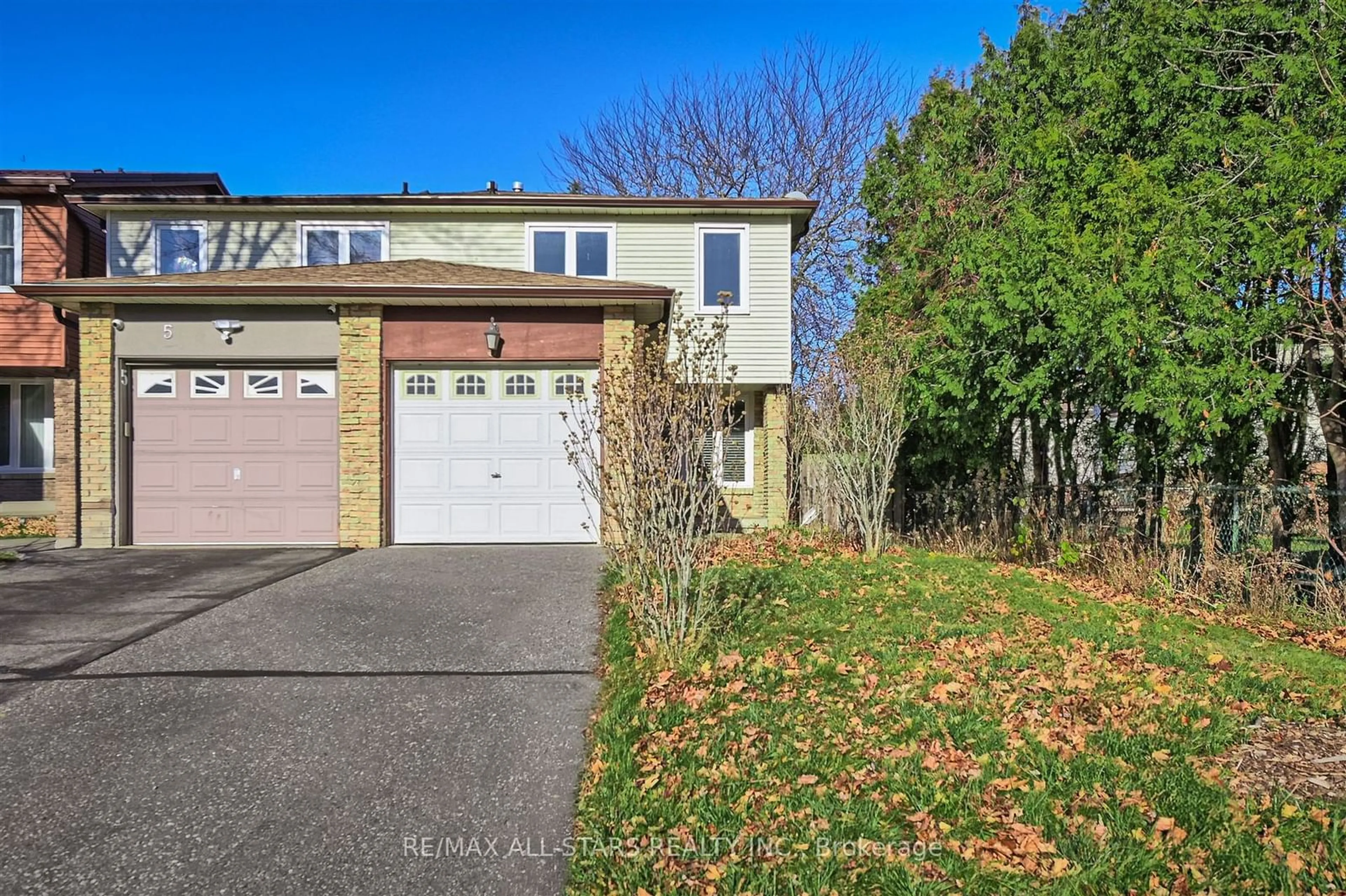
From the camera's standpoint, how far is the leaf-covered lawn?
290 centimetres

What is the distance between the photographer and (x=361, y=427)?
9773 mm

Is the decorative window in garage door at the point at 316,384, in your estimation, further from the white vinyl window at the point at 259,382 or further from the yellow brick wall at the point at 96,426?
the yellow brick wall at the point at 96,426

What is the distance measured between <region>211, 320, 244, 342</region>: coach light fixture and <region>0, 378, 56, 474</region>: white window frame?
7301mm

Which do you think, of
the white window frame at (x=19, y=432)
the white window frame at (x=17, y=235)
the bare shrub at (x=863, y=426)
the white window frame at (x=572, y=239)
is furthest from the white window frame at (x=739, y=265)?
the white window frame at (x=19, y=432)

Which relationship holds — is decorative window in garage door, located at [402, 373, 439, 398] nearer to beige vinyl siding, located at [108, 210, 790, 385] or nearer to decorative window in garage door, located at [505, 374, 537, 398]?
decorative window in garage door, located at [505, 374, 537, 398]

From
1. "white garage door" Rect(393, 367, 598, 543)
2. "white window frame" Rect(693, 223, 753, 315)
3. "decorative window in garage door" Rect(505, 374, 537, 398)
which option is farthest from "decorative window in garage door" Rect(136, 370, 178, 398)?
"white window frame" Rect(693, 223, 753, 315)

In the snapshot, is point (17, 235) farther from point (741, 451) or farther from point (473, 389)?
point (741, 451)

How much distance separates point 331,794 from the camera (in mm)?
3535

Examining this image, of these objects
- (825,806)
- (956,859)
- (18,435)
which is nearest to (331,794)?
(825,806)

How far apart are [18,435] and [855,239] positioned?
18.9m

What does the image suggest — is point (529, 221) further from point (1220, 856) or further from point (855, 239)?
point (1220, 856)

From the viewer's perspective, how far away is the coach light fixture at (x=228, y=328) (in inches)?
387

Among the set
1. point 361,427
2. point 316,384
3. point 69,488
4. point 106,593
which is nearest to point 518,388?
point 361,427

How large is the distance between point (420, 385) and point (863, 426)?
5636 mm
